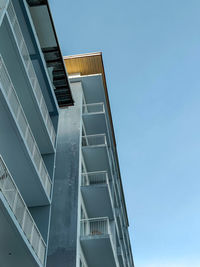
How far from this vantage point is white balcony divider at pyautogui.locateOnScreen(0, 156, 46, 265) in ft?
37.2

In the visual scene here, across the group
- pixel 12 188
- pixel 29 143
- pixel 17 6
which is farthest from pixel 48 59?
pixel 12 188

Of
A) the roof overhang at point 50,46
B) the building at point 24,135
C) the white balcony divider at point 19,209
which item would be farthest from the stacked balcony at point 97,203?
the white balcony divider at point 19,209

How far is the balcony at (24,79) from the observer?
14.5 metres

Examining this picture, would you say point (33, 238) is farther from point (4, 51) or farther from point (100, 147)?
point (100, 147)

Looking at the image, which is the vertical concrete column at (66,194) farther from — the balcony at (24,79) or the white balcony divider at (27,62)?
the white balcony divider at (27,62)

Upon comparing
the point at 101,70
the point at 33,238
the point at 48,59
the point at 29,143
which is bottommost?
the point at 33,238

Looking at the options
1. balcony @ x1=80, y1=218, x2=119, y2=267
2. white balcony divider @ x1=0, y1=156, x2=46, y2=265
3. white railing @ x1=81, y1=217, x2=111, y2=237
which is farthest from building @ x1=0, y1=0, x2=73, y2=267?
white railing @ x1=81, y1=217, x2=111, y2=237

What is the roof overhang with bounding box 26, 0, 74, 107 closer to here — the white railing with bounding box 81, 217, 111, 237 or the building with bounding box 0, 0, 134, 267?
the building with bounding box 0, 0, 134, 267

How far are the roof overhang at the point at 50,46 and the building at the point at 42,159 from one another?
55 millimetres

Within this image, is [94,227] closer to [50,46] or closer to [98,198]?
[98,198]

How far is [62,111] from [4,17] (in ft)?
48.2

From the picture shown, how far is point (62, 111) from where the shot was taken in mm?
27938

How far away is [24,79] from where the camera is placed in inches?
620

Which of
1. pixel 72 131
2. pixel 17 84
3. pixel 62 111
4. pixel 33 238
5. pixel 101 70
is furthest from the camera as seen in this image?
pixel 101 70
